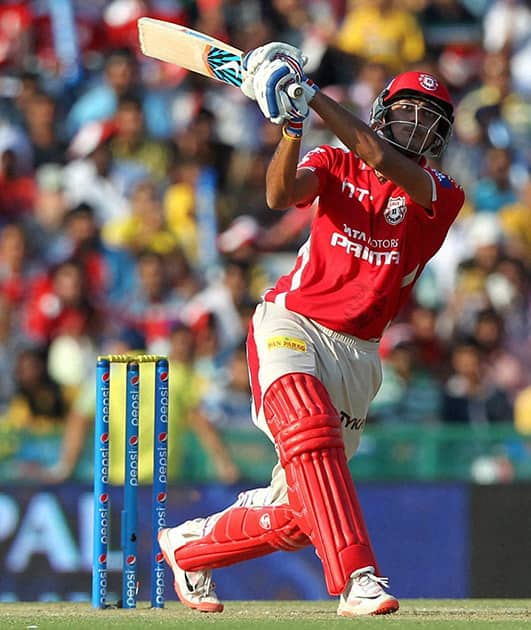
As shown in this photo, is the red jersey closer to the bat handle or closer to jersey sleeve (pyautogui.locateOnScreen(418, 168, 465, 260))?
jersey sleeve (pyautogui.locateOnScreen(418, 168, 465, 260))

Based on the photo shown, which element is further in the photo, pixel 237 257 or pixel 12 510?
pixel 237 257

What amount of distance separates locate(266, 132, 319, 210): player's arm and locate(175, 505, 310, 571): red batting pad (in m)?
1.12

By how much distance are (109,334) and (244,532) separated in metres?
4.06

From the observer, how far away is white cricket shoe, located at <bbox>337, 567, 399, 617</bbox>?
4727 mm

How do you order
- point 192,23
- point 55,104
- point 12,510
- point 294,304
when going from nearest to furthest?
point 294,304 < point 12,510 < point 55,104 < point 192,23

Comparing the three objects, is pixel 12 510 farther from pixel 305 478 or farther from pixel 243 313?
pixel 305 478

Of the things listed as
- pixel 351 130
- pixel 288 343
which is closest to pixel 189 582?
pixel 288 343

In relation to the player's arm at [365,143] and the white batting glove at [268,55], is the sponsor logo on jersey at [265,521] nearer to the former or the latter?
the player's arm at [365,143]

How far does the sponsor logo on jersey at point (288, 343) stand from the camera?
5.06 metres

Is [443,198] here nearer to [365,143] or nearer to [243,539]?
[365,143]

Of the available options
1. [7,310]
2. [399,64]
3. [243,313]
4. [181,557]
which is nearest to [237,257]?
[243,313]

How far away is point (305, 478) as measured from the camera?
4.87 meters

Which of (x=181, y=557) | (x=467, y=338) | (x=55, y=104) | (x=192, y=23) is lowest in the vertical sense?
(x=181, y=557)

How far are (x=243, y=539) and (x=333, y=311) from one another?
91 centimetres
